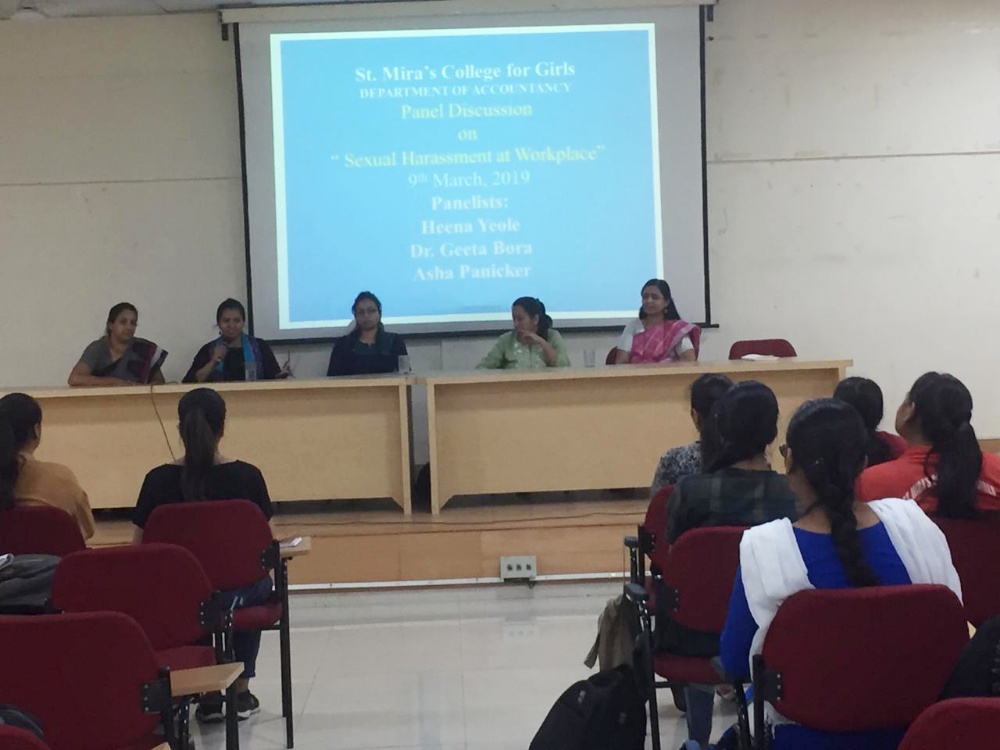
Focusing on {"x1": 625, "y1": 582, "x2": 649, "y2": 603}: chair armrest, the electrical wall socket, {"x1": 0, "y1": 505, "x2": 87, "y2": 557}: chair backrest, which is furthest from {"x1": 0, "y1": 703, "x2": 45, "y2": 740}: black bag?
the electrical wall socket

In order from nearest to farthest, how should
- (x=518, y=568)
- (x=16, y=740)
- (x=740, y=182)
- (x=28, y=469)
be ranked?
(x=16, y=740)
(x=28, y=469)
(x=518, y=568)
(x=740, y=182)

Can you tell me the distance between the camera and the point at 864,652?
5.06 ft

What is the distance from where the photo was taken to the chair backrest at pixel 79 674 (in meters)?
1.60

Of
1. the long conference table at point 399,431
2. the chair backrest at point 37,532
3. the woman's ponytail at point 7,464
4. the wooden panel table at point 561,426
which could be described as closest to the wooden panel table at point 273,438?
the long conference table at point 399,431

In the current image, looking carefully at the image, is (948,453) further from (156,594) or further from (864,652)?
(156,594)

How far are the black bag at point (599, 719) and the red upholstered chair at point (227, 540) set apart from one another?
964mm

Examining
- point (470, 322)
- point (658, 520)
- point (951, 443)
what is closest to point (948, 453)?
point (951, 443)

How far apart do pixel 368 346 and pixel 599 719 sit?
381 centimetres

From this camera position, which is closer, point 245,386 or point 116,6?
point 245,386

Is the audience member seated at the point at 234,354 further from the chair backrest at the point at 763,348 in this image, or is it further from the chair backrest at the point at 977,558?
the chair backrest at the point at 977,558

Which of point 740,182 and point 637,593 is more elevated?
point 740,182

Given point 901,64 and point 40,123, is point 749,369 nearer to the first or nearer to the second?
point 901,64

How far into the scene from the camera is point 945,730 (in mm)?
1101

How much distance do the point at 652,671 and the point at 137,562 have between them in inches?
45.0
